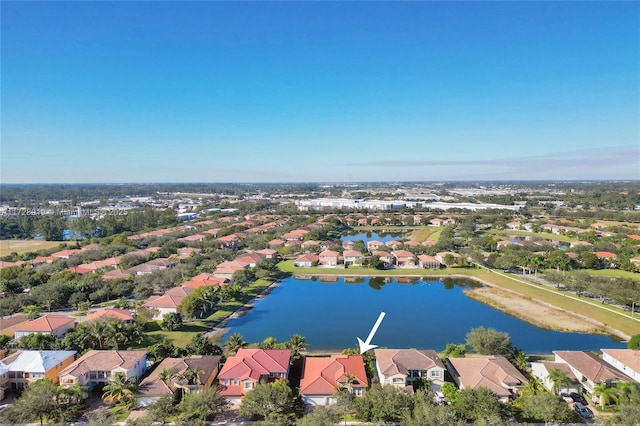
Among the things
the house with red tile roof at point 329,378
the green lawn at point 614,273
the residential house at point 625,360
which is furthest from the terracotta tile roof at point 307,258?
the residential house at point 625,360

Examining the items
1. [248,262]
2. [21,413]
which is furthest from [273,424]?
[248,262]

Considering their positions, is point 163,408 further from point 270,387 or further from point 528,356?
point 528,356

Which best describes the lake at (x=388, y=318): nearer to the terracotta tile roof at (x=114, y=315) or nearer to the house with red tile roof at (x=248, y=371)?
the house with red tile roof at (x=248, y=371)

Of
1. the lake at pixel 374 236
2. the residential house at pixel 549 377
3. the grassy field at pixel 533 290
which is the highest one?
the residential house at pixel 549 377

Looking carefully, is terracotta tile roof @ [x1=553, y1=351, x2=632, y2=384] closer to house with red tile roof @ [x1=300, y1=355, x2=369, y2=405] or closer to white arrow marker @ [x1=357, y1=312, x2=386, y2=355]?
white arrow marker @ [x1=357, y1=312, x2=386, y2=355]

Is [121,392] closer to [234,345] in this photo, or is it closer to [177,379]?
[177,379]
